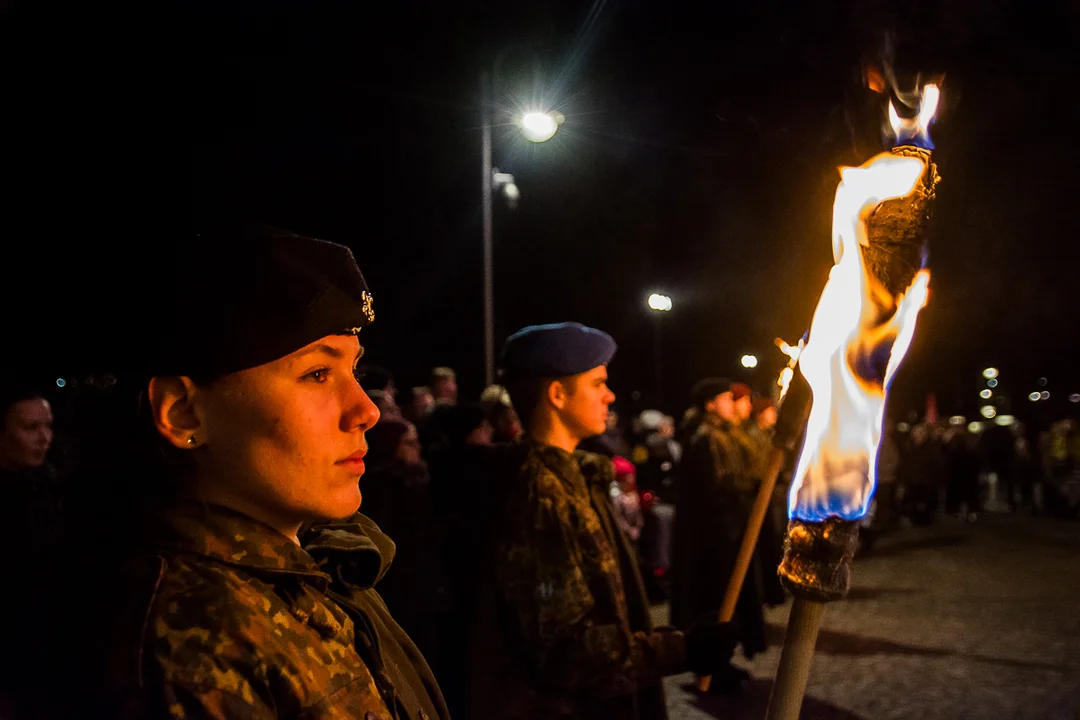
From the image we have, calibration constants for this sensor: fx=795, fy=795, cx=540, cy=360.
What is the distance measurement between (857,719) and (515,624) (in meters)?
4.03

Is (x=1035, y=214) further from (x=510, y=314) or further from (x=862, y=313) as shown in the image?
(x=862, y=313)

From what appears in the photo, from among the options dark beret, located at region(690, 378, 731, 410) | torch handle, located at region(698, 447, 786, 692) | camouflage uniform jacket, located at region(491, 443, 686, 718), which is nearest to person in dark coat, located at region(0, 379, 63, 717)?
camouflage uniform jacket, located at region(491, 443, 686, 718)

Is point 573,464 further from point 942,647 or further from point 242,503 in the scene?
point 942,647

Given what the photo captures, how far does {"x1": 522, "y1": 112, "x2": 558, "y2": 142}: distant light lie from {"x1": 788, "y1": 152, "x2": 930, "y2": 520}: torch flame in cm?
773

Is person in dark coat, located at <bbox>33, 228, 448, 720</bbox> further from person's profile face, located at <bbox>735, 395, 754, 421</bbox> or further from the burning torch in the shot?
person's profile face, located at <bbox>735, 395, 754, 421</bbox>

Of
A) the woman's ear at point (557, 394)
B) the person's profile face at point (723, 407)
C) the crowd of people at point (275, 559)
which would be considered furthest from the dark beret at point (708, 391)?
the crowd of people at point (275, 559)

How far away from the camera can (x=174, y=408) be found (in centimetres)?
140

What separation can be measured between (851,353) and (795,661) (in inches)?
29.4

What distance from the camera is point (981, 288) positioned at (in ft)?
80.5

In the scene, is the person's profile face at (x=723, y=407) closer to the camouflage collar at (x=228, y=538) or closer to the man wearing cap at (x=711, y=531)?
the man wearing cap at (x=711, y=531)

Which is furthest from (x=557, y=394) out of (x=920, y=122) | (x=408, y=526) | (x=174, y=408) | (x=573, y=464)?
(x=174, y=408)

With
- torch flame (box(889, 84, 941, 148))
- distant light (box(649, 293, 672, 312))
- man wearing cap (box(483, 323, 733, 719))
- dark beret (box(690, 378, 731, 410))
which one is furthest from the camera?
distant light (box(649, 293, 672, 312))

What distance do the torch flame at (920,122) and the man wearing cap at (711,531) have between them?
4.95m

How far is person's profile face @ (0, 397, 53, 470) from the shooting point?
4.28m
